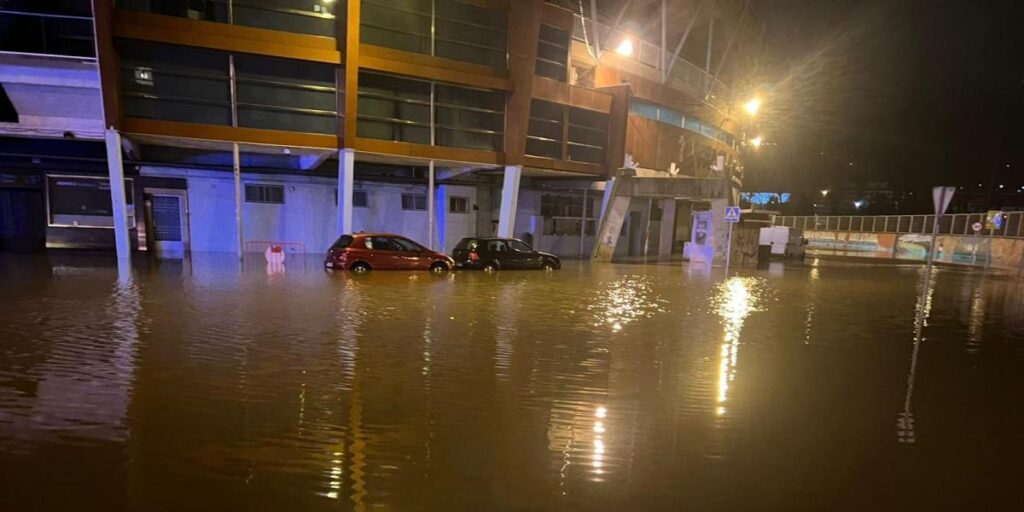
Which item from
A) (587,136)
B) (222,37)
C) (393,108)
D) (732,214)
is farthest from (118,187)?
(732,214)

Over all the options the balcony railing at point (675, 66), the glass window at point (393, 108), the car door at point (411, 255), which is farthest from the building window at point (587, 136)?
the car door at point (411, 255)

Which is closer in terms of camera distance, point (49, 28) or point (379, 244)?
point (379, 244)

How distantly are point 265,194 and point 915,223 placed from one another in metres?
46.3

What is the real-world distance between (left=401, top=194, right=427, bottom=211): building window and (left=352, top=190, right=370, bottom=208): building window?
64.7 inches

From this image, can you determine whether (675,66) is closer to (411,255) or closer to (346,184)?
(346,184)

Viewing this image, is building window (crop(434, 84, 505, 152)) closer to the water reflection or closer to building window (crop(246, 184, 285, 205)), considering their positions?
building window (crop(246, 184, 285, 205))

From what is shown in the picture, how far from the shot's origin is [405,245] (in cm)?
1797

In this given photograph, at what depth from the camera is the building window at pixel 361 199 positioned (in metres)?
23.4

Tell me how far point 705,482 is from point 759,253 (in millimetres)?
23123

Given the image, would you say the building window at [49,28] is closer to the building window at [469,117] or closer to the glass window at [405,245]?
the building window at [469,117]

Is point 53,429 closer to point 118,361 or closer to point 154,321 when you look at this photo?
point 118,361

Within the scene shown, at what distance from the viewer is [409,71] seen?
19.4 metres

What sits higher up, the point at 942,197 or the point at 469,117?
the point at 469,117

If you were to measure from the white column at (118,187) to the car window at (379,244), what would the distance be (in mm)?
8629
